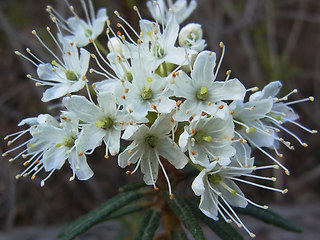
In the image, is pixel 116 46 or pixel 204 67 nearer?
pixel 204 67

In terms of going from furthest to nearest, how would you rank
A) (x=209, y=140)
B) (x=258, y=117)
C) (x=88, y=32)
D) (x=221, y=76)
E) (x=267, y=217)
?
1. (x=221, y=76)
2. (x=88, y=32)
3. (x=267, y=217)
4. (x=258, y=117)
5. (x=209, y=140)

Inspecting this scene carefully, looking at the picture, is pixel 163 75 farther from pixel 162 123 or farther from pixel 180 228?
pixel 180 228

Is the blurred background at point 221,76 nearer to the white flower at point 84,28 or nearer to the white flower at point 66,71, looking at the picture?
the white flower at point 84,28

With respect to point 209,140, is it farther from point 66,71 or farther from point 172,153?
point 66,71

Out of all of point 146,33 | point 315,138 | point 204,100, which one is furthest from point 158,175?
point 315,138

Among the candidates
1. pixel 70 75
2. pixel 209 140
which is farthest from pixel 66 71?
pixel 209 140

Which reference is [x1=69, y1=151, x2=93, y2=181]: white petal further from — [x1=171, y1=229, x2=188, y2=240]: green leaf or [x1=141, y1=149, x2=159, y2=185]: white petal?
[x1=171, y1=229, x2=188, y2=240]: green leaf

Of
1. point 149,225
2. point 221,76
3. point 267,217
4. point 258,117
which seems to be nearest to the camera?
point 258,117

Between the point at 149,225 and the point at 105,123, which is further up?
the point at 105,123
